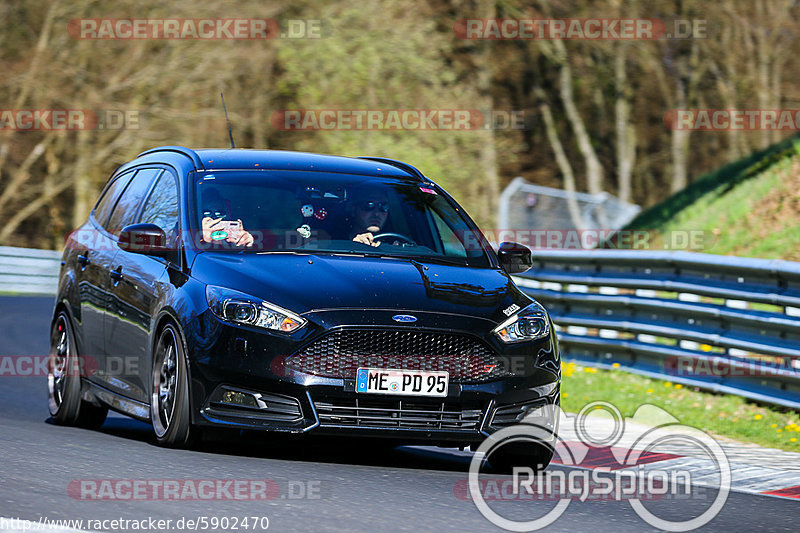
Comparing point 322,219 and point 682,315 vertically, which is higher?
point 322,219

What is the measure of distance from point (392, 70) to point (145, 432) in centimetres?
2972

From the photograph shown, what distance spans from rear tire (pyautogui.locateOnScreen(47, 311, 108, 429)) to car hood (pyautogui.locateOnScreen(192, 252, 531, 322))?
1.98 metres

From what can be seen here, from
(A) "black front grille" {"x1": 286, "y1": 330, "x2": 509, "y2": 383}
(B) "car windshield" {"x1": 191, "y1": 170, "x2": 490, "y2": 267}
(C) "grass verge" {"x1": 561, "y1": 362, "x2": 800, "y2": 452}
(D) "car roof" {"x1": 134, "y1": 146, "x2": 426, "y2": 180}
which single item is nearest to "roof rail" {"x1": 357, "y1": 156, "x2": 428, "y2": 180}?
(D) "car roof" {"x1": 134, "y1": 146, "x2": 426, "y2": 180}

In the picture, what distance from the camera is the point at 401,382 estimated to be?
24.7ft

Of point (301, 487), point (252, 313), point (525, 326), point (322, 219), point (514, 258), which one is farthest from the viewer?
point (514, 258)

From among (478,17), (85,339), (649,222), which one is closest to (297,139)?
(478,17)

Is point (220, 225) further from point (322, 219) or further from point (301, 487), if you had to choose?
point (301, 487)

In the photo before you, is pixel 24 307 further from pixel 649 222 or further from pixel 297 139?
pixel 297 139

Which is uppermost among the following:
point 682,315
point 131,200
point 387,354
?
point 131,200

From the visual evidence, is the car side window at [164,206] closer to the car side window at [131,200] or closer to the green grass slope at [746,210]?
the car side window at [131,200]

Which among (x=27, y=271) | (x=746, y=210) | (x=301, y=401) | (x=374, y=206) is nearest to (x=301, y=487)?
(x=301, y=401)

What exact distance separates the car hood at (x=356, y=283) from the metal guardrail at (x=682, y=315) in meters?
3.83

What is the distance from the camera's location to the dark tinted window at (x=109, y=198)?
Result: 10086mm

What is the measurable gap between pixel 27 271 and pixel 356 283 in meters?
19.5
